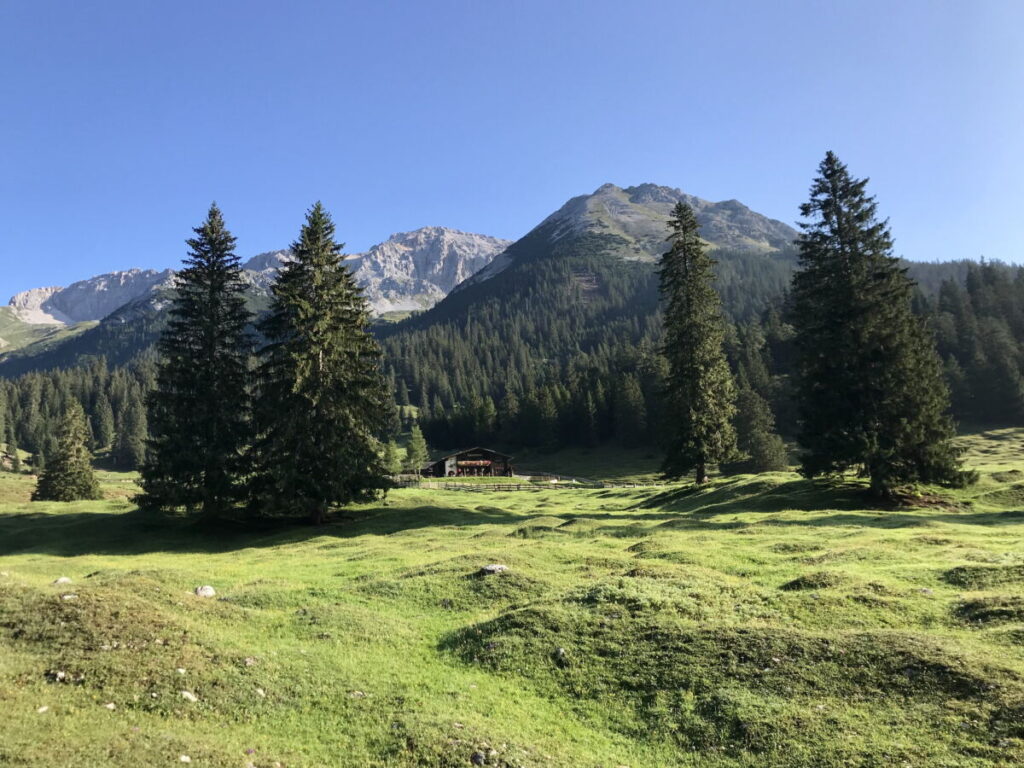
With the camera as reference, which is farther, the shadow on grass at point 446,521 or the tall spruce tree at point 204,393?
the tall spruce tree at point 204,393

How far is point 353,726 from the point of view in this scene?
890cm

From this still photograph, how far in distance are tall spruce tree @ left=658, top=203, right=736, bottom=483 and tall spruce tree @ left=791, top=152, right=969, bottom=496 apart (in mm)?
7210

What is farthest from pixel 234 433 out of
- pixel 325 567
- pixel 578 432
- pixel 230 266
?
pixel 578 432

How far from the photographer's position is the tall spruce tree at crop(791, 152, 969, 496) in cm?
3181

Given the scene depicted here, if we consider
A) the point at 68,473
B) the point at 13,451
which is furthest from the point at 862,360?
the point at 13,451

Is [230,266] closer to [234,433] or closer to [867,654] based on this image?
[234,433]

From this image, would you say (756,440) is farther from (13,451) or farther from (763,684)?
(13,451)

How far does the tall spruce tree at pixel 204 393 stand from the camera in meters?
34.5

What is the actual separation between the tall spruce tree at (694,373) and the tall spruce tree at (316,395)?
73.2ft

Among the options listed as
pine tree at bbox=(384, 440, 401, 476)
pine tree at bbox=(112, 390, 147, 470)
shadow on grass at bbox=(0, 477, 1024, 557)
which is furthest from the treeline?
shadow on grass at bbox=(0, 477, 1024, 557)

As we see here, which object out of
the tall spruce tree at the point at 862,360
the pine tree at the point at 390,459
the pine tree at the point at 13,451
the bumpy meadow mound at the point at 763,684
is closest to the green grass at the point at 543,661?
the bumpy meadow mound at the point at 763,684

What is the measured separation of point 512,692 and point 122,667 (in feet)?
22.4

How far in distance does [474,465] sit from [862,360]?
86.9m

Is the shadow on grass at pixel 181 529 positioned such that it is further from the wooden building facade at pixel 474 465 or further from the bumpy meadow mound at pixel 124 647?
the wooden building facade at pixel 474 465
